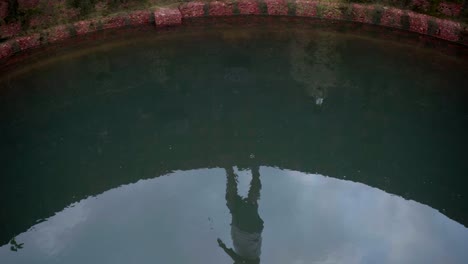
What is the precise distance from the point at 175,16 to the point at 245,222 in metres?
4.17

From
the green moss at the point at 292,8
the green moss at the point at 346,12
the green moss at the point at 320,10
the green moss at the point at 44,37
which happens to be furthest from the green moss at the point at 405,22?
the green moss at the point at 44,37

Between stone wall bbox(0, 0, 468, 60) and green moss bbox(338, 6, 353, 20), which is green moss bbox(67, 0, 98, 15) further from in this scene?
green moss bbox(338, 6, 353, 20)

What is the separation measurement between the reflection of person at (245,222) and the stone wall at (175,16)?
138 inches

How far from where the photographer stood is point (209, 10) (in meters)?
7.70

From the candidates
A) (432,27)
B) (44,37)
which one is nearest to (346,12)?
(432,27)

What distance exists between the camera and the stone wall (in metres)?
6.99

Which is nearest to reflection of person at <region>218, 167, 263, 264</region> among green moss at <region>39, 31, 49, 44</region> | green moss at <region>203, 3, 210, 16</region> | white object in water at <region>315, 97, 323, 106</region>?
white object in water at <region>315, 97, 323, 106</region>

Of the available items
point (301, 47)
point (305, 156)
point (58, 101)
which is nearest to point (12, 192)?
point (58, 101)

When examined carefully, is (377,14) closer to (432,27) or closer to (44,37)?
(432,27)

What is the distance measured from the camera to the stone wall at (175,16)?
275 inches

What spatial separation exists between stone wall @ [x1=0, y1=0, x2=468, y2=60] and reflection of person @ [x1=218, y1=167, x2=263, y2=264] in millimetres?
3495

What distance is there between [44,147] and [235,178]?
235cm

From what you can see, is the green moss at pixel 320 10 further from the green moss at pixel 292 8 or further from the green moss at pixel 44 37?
the green moss at pixel 44 37

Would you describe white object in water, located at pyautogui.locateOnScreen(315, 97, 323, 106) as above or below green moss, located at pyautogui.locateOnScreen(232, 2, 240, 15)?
below
